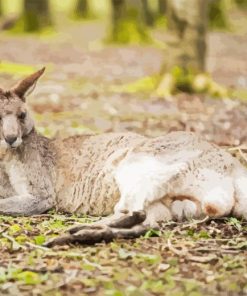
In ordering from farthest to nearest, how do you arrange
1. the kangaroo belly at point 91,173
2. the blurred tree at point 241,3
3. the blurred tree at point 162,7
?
the blurred tree at point 241,3
the blurred tree at point 162,7
the kangaroo belly at point 91,173

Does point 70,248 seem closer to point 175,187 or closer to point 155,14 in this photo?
point 175,187

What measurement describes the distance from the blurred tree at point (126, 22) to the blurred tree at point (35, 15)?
386cm

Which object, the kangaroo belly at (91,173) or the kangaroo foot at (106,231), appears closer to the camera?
the kangaroo foot at (106,231)

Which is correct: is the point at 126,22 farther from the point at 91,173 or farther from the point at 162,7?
the point at 91,173

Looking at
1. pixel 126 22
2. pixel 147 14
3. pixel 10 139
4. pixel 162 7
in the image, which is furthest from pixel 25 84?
pixel 162 7

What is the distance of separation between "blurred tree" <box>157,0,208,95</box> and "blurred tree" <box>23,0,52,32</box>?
1243 cm

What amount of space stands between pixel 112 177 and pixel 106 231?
2.88 ft

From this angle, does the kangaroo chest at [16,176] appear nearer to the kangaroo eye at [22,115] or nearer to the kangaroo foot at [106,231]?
the kangaroo eye at [22,115]

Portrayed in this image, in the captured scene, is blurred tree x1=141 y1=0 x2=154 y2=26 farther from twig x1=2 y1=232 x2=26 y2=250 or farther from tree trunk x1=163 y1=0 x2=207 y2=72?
twig x1=2 y1=232 x2=26 y2=250

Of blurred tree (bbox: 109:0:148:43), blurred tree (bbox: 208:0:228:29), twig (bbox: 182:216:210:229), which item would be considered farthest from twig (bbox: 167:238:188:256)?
blurred tree (bbox: 208:0:228:29)

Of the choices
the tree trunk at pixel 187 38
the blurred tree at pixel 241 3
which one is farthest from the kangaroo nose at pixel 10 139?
the blurred tree at pixel 241 3

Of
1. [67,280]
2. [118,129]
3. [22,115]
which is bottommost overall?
[67,280]

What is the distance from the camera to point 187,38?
14023 mm

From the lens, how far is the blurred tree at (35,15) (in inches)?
1022
